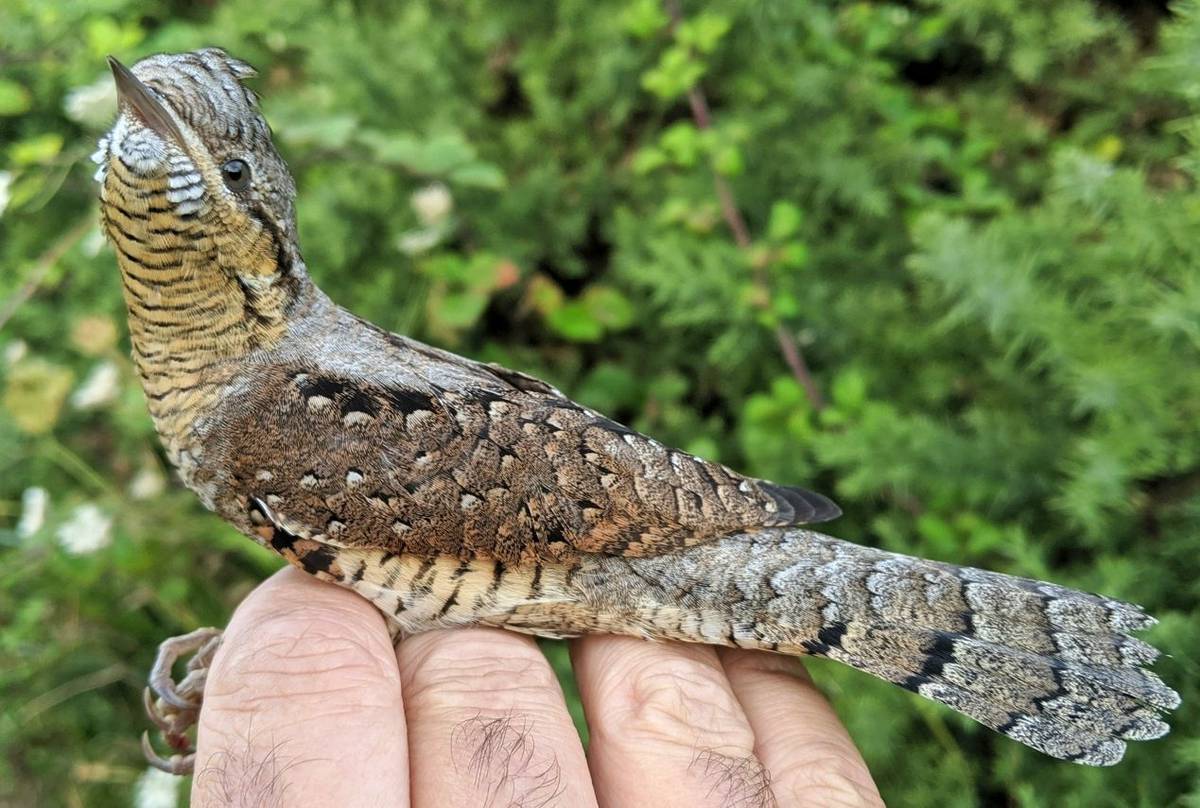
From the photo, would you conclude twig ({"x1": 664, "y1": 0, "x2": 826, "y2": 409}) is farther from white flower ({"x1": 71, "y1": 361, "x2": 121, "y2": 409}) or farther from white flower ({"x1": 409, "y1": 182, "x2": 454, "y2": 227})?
white flower ({"x1": 71, "y1": 361, "x2": 121, "y2": 409})

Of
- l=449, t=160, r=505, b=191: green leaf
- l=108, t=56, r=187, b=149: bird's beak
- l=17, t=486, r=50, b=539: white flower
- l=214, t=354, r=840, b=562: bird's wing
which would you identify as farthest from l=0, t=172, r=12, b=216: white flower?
l=449, t=160, r=505, b=191: green leaf

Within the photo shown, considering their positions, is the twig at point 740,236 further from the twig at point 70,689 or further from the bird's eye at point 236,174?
the twig at point 70,689

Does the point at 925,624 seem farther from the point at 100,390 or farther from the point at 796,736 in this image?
the point at 100,390

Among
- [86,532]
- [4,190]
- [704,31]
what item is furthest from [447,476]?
[704,31]

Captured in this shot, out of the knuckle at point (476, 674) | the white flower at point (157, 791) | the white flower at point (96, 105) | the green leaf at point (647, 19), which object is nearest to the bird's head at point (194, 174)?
the white flower at point (96, 105)

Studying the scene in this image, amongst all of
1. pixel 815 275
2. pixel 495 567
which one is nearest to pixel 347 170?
pixel 815 275

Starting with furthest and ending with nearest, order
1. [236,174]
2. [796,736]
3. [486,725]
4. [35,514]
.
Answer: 1. [35,514]
2. [796,736]
3. [486,725]
4. [236,174]
